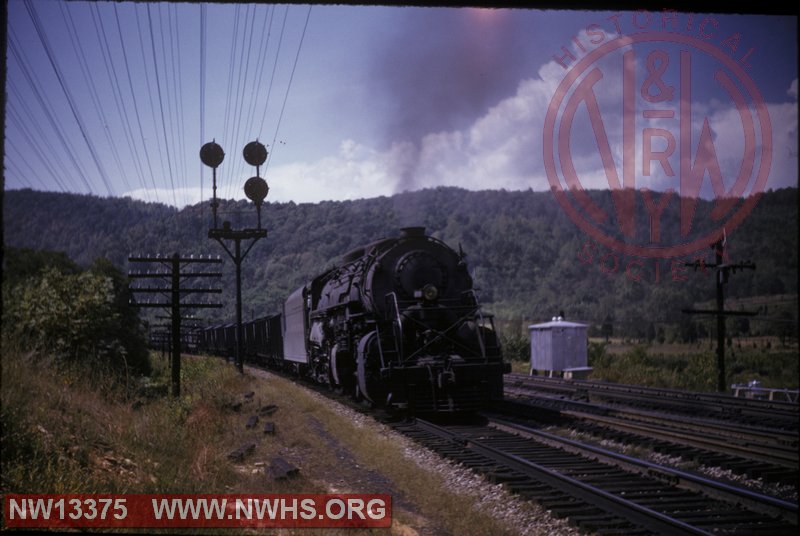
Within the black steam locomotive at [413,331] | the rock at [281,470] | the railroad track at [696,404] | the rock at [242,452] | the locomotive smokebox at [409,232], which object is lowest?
the railroad track at [696,404]

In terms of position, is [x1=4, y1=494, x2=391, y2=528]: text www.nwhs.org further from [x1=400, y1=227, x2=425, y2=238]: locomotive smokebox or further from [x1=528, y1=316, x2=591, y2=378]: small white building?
[x1=528, y1=316, x2=591, y2=378]: small white building

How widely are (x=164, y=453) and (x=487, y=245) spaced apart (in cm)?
7360

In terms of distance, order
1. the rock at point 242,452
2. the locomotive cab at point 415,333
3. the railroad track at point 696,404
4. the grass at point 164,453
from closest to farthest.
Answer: the grass at point 164,453 → the rock at point 242,452 → the locomotive cab at point 415,333 → the railroad track at point 696,404

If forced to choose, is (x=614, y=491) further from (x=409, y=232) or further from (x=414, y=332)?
(x=409, y=232)

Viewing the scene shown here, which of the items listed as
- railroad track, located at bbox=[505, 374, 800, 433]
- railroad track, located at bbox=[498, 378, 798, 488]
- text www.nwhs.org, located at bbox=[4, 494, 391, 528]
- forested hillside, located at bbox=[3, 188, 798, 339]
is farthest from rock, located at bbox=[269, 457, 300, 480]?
railroad track, located at bbox=[505, 374, 800, 433]

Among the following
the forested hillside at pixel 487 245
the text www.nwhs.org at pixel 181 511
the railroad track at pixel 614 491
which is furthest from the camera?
the forested hillside at pixel 487 245

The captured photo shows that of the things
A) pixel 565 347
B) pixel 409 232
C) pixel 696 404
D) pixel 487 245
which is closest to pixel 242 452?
pixel 409 232

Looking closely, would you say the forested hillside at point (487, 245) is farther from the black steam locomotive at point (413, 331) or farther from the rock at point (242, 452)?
the rock at point (242, 452)

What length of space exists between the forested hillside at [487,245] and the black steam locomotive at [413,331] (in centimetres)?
180

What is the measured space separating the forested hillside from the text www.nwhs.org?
80.7 inches

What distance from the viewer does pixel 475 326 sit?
13.5 metres

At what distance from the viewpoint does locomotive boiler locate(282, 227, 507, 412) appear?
1276 centimetres

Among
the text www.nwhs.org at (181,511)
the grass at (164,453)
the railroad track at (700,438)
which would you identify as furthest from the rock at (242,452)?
the railroad track at (700,438)

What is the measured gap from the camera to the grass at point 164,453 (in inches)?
254
